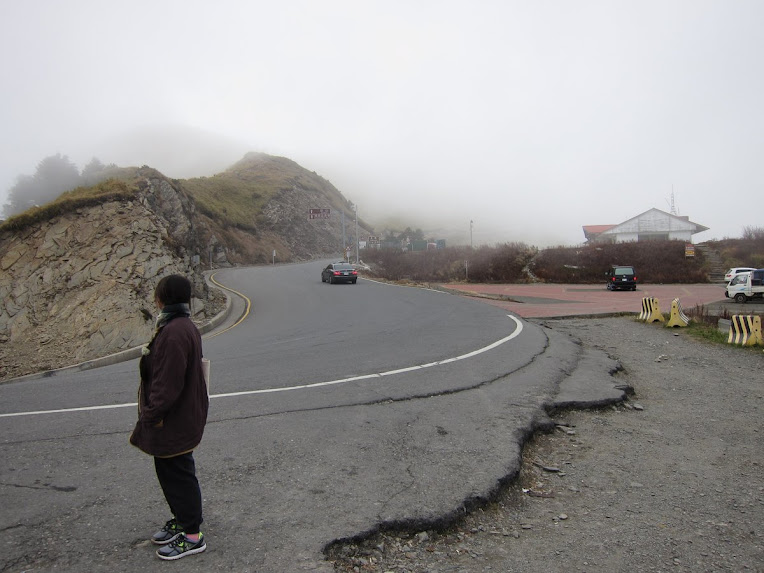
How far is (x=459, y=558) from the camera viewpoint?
3.45 m

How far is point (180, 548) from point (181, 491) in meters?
0.34

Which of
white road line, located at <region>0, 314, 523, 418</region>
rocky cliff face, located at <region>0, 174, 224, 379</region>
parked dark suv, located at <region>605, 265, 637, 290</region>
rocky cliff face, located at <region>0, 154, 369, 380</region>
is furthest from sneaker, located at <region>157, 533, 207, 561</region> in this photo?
parked dark suv, located at <region>605, 265, 637, 290</region>

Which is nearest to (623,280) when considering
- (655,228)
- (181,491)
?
(181,491)

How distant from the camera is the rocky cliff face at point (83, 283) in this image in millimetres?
17578

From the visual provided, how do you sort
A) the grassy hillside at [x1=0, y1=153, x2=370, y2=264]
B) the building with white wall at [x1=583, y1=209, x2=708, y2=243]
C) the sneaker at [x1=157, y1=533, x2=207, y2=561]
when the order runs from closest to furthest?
the sneaker at [x1=157, y1=533, x2=207, y2=561]
the grassy hillside at [x1=0, y1=153, x2=370, y2=264]
the building with white wall at [x1=583, y1=209, x2=708, y2=243]

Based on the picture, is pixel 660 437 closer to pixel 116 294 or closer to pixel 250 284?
pixel 116 294

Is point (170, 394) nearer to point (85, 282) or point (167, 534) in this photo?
point (167, 534)

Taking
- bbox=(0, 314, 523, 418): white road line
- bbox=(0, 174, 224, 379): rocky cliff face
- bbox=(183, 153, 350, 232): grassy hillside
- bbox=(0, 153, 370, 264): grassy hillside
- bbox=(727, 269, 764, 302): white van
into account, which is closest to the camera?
bbox=(0, 314, 523, 418): white road line

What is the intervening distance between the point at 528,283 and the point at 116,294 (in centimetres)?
3402

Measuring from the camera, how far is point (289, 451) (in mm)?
5086

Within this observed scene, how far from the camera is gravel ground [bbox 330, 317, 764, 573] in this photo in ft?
11.2

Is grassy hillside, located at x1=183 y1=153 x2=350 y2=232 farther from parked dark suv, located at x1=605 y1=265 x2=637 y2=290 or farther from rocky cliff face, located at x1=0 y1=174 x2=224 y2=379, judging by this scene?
parked dark suv, located at x1=605 y1=265 x2=637 y2=290

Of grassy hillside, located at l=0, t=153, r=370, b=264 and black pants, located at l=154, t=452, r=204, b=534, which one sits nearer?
black pants, located at l=154, t=452, r=204, b=534

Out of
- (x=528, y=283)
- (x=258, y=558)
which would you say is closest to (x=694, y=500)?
(x=258, y=558)
